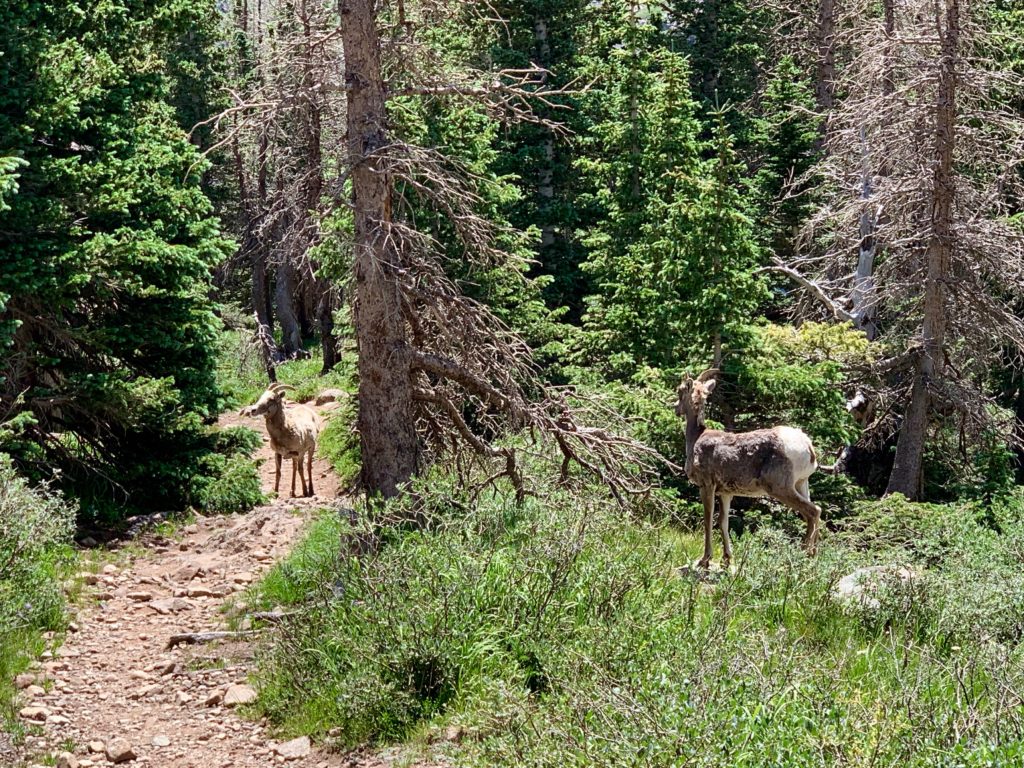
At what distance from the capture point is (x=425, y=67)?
10789 mm

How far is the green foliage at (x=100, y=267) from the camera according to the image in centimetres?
1278

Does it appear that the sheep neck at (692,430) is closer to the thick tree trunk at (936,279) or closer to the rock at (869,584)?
the rock at (869,584)

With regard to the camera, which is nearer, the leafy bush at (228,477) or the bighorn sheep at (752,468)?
the bighorn sheep at (752,468)

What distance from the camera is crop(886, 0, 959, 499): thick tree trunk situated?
672 inches

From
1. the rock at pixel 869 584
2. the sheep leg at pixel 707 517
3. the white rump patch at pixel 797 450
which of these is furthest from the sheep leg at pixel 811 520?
the rock at pixel 869 584

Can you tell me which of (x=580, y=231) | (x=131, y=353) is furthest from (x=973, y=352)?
(x=131, y=353)

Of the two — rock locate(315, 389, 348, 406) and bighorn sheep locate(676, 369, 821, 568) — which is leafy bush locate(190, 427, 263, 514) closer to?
bighorn sheep locate(676, 369, 821, 568)

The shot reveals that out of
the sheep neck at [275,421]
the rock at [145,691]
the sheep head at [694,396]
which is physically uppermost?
the sheep head at [694,396]

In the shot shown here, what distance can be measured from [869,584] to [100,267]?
9.31 m

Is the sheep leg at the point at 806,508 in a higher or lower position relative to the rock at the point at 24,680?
higher

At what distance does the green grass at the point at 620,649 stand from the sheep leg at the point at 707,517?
58cm

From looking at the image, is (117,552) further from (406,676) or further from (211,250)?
(406,676)

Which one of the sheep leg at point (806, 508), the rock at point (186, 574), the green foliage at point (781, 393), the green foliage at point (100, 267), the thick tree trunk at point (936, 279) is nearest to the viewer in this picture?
the sheep leg at point (806, 508)

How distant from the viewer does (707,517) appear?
447 inches
